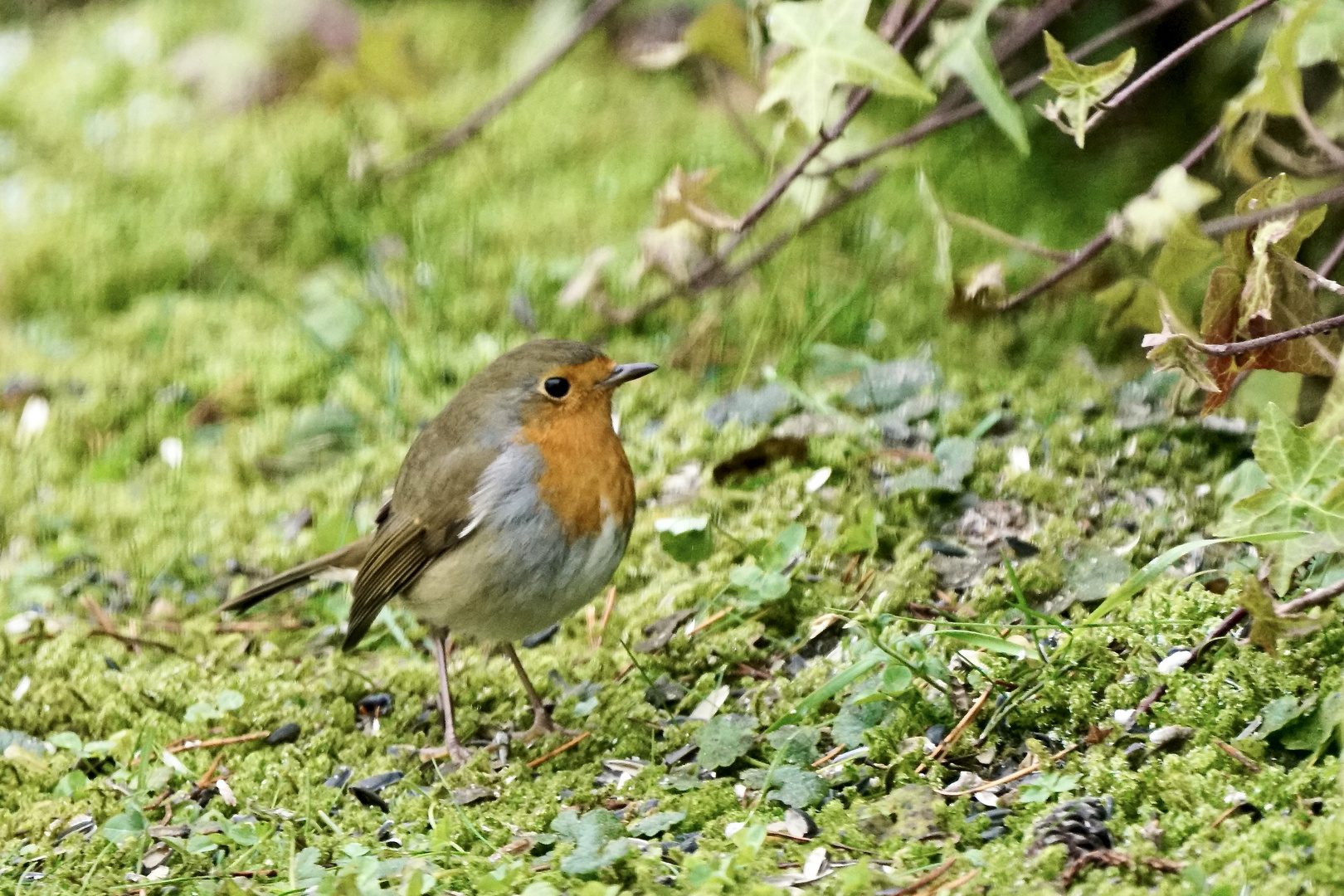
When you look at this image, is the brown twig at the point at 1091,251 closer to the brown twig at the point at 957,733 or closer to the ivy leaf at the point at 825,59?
the ivy leaf at the point at 825,59

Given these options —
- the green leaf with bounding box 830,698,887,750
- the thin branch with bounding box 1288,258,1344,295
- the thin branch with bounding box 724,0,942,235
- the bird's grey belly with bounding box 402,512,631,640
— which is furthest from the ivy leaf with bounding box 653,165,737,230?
the thin branch with bounding box 1288,258,1344,295

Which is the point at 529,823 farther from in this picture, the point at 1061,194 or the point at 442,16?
the point at 442,16

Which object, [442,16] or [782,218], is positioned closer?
[782,218]

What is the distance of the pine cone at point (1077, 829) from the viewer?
253cm

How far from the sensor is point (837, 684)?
293 cm

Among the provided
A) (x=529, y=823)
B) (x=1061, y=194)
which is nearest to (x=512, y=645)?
(x=529, y=823)

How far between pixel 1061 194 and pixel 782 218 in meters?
0.97

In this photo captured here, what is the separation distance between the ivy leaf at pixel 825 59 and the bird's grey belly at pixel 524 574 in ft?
3.34

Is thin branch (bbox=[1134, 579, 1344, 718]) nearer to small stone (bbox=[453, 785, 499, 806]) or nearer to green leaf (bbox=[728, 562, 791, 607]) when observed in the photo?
green leaf (bbox=[728, 562, 791, 607])

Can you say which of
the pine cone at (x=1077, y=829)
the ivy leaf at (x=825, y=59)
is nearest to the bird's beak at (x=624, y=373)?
the ivy leaf at (x=825, y=59)

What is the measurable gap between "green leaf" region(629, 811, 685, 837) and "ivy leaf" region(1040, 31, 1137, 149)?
1469 millimetres

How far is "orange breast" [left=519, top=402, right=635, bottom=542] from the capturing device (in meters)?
3.55

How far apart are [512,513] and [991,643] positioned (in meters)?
1.16

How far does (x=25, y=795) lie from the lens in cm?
339
